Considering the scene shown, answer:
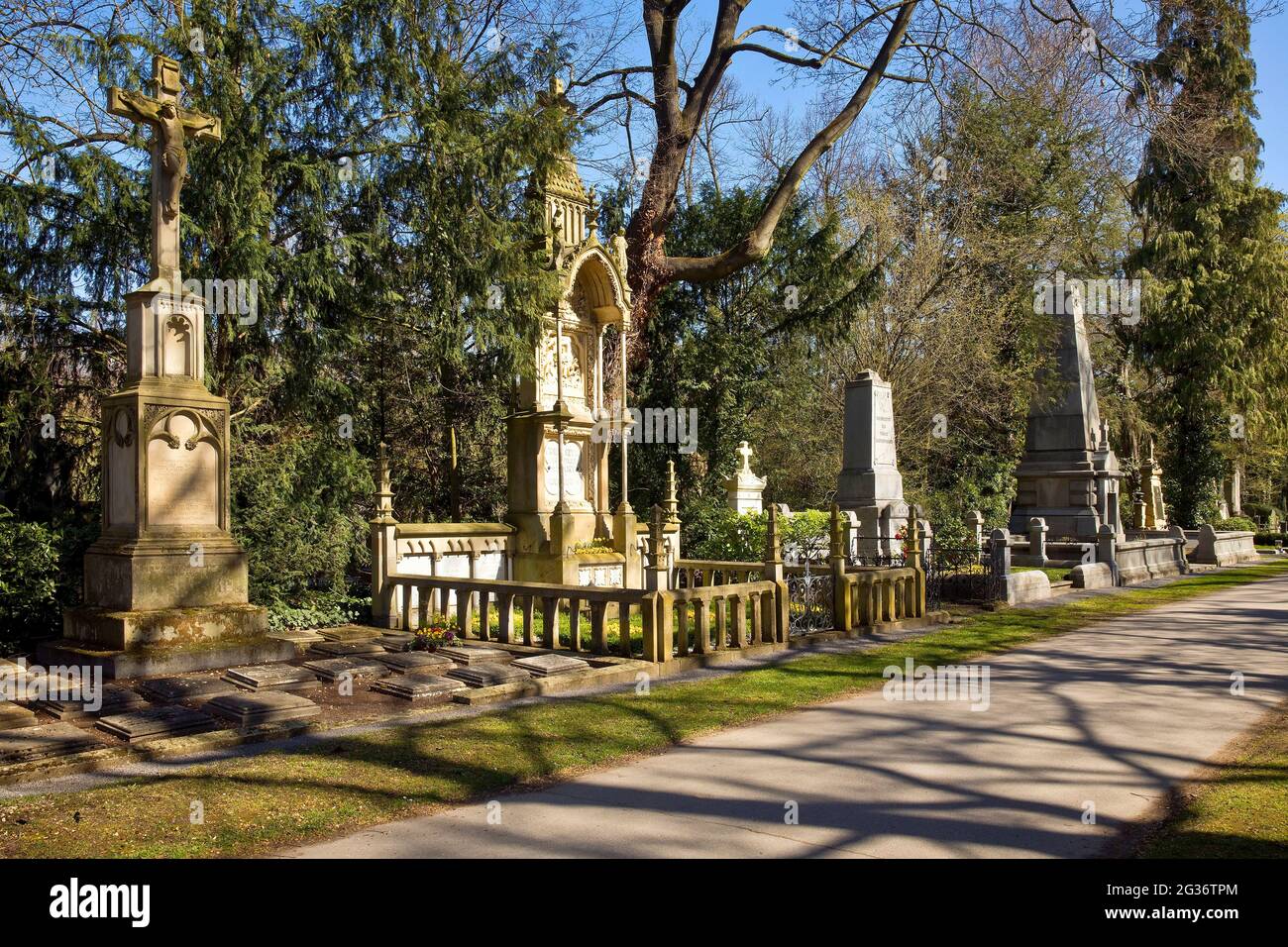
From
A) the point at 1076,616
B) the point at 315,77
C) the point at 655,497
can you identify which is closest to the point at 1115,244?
the point at 655,497

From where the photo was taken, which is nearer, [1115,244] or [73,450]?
[73,450]

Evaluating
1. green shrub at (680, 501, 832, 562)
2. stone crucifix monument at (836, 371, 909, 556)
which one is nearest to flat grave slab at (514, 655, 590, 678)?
green shrub at (680, 501, 832, 562)

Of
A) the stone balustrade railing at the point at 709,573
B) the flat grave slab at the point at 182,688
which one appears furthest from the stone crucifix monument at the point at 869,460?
the flat grave slab at the point at 182,688

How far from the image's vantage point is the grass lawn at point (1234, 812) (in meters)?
4.72

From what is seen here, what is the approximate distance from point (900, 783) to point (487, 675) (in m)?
4.13

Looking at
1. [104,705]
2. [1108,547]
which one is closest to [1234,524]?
[1108,547]

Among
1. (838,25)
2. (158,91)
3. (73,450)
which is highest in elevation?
(838,25)

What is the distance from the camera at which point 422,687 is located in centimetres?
846

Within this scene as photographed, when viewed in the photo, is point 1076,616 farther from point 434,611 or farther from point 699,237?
point 699,237

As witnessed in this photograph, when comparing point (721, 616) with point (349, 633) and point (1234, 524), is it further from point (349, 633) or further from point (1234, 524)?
point (1234, 524)

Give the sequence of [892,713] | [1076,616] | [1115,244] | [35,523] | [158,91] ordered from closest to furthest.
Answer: [892,713] → [158,91] → [35,523] → [1076,616] → [1115,244]

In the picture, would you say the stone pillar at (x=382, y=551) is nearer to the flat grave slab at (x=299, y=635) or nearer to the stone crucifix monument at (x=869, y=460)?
the flat grave slab at (x=299, y=635)

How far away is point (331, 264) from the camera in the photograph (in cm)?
1337

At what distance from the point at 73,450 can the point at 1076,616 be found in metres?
14.6
